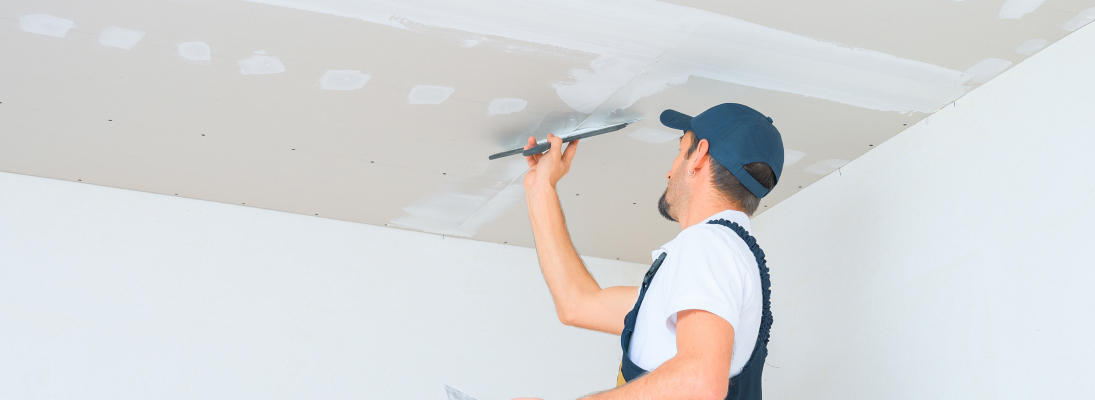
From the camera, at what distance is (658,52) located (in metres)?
1.96

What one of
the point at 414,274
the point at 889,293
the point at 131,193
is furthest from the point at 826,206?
the point at 131,193

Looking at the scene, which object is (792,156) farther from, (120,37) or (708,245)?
(120,37)

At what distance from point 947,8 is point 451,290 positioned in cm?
200

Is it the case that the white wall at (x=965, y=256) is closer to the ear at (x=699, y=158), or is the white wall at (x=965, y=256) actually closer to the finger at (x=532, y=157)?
the ear at (x=699, y=158)

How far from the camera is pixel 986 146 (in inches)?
79.4

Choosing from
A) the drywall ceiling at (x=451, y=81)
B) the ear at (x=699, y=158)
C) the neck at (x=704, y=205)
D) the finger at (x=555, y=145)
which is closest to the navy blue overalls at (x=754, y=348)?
the neck at (x=704, y=205)

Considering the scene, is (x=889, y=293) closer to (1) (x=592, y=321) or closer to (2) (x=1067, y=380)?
(2) (x=1067, y=380)

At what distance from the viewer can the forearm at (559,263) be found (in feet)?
7.30

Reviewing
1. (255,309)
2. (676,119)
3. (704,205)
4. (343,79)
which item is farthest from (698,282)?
(255,309)

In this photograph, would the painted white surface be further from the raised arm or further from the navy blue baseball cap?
the raised arm

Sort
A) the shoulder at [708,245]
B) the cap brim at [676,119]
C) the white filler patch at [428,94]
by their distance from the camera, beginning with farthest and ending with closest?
the white filler patch at [428,94] → the cap brim at [676,119] → the shoulder at [708,245]

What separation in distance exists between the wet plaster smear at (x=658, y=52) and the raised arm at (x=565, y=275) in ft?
0.71

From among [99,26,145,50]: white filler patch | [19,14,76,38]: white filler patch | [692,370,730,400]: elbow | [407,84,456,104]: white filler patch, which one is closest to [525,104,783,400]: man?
[692,370,730,400]: elbow

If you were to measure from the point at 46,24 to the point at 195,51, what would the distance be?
0.33 meters
